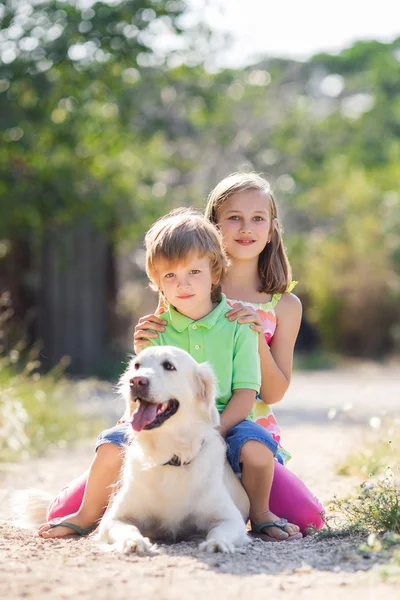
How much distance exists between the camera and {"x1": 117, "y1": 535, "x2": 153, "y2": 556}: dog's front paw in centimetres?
387

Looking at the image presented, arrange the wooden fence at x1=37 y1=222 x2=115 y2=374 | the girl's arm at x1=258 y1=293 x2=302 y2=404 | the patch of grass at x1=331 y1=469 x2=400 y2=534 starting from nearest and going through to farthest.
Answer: the patch of grass at x1=331 y1=469 x2=400 y2=534, the girl's arm at x1=258 y1=293 x2=302 y2=404, the wooden fence at x1=37 y1=222 x2=115 y2=374

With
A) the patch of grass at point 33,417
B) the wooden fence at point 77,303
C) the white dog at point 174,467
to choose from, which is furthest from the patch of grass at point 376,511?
the wooden fence at point 77,303

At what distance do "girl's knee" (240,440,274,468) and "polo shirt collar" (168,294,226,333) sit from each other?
A: 0.63 m

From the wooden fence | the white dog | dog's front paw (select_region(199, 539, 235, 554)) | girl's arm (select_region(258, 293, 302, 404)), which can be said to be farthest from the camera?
the wooden fence

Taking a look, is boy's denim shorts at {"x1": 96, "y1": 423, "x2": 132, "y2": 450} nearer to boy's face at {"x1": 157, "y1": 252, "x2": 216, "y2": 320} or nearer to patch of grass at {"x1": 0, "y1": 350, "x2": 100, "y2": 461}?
boy's face at {"x1": 157, "y1": 252, "x2": 216, "y2": 320}

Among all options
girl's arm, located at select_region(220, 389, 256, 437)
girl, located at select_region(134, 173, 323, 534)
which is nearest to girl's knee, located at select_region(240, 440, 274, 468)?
girl's arm, located at select_region(220, 389, 256, 437)

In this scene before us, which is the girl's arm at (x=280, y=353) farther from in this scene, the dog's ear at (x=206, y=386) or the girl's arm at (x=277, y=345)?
the dog's ear at (x=206, y=386)

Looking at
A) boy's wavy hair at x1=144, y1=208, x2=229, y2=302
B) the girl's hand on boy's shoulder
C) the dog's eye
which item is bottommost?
the dog's eye

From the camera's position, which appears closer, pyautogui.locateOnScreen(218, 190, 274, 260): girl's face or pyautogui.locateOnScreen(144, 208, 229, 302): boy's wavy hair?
pyautogui.locateOnScreen(144, 208, 229, 302): boy's wavy hair

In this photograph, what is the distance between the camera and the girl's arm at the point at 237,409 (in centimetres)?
454

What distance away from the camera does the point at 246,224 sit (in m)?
5.11

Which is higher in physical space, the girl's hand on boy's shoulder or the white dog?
the girl's hand on boy's shoulder

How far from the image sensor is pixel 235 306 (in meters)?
4.91

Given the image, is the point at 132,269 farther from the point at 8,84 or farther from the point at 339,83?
the point at 339,83
